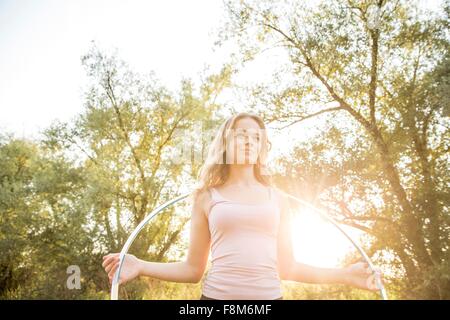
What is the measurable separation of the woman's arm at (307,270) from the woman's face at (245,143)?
30 cm

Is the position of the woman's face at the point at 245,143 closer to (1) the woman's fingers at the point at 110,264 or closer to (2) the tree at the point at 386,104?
(1) the woman's fingers at the point at 110,264

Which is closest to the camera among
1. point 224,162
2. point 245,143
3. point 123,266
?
point 123,266

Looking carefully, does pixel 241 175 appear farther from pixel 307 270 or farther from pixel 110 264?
pixel 110 264

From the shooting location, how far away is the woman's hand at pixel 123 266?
2328 mm

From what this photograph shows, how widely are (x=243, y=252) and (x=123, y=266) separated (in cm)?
69

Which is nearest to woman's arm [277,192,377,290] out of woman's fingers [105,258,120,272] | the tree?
woman's fingers [105,258,120,272]

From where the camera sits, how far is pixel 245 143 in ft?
8.96

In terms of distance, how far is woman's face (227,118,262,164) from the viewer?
8.94ft

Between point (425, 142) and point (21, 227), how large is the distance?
1478cm

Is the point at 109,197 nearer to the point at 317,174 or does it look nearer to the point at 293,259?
the point at 317,174

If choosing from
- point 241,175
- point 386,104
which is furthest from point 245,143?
point 386,104

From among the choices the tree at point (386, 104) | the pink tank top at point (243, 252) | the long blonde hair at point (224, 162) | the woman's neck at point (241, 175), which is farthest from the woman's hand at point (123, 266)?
the tree at point (386, 104)

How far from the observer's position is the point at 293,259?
2686 mm
